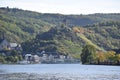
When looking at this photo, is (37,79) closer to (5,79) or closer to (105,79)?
(5,79)

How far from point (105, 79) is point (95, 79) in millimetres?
1964

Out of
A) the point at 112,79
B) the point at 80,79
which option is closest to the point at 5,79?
the point at 80,79

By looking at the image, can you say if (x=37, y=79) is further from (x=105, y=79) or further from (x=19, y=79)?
(x=105, y=79)

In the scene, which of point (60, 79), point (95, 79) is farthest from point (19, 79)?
point (95, 79)

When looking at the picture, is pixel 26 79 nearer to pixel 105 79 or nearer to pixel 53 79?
pixel 53 79

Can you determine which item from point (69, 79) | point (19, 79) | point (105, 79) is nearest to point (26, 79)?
point (19, 79)

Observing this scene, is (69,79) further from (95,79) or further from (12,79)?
(12,79)

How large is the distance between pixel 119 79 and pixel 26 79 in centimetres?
1807

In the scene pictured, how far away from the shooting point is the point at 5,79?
92375 mm

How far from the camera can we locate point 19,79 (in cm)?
9275

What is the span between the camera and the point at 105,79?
91.3m

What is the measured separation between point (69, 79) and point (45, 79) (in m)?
Answer: 4.72

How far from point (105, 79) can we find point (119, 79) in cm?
281

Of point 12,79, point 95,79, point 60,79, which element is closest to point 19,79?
point 12,79
